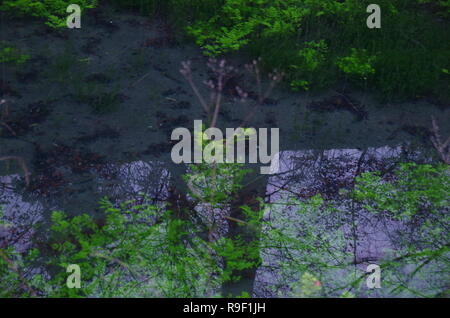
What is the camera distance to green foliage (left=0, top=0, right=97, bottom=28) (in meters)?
5.86

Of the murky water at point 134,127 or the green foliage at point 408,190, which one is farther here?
the green foliage at point 408,190

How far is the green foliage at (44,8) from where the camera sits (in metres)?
5.86

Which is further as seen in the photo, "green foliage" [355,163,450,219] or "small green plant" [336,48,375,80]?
"small green plant" [336,48,375,80]

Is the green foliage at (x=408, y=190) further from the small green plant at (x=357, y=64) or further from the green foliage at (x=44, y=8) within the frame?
the green foliage at (x=44, y=8)

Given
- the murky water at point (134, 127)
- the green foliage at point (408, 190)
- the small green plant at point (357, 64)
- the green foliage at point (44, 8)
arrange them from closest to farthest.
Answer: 1. the murky water at point (134, 127)
2. the green foliage at point (408, 190)
3. the small green plant at point (357, 64)
4. the green foliage at point (44, 8)

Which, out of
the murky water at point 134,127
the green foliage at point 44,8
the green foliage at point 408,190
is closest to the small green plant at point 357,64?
the murky water at point 134,127

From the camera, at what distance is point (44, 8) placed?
19.7 feet

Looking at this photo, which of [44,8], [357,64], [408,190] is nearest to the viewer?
[408,190]

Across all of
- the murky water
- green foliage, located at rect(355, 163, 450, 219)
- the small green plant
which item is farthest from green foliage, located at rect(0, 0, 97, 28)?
green foliage, located at rect(355, 163, 450, 219)

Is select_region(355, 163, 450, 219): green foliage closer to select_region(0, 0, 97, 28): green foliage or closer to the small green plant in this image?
the small green plant

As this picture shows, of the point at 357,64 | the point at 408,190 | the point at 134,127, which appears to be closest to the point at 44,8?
the point at 134,127

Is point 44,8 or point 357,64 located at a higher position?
point 44,8

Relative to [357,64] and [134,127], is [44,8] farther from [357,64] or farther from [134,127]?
[357,64]
